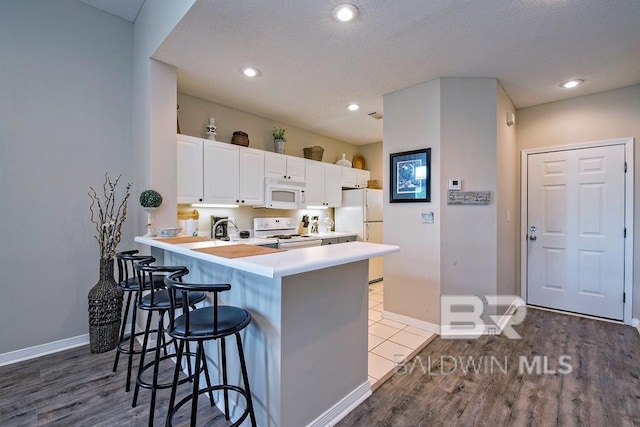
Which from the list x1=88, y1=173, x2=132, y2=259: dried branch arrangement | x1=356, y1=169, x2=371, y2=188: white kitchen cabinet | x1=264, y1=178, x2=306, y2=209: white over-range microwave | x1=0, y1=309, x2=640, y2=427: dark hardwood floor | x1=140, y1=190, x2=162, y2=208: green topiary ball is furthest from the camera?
x1=356, y1=169, x2=371, y2=188: white kitchen cabinet

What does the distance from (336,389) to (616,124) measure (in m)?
4.13

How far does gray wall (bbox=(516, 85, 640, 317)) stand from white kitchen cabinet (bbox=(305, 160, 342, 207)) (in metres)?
2.64

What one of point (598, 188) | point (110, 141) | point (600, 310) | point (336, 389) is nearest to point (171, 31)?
point (110, 141)

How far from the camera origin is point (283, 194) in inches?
163

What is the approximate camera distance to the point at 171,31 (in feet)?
7.29

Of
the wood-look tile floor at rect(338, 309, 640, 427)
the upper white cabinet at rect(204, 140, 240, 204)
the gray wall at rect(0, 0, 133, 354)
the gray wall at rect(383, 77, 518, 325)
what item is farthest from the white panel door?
the gray wall at rect(0, 0, 133, 354)

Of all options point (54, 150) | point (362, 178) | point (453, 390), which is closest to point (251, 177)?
point (54, 150)

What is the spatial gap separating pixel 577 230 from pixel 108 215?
519 cm

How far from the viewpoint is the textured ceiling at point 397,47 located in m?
1.99

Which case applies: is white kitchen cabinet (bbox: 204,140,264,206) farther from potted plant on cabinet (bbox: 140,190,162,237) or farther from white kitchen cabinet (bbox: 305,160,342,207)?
white kitchen cabinet (bbox: 305,160,342,207)

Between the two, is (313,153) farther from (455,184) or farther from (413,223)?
(455,184)

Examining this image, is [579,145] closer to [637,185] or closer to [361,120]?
[637,185]

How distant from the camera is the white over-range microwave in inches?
155

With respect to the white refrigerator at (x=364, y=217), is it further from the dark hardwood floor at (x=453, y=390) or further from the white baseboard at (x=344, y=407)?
the white baseboard at (x=344, y=407)
